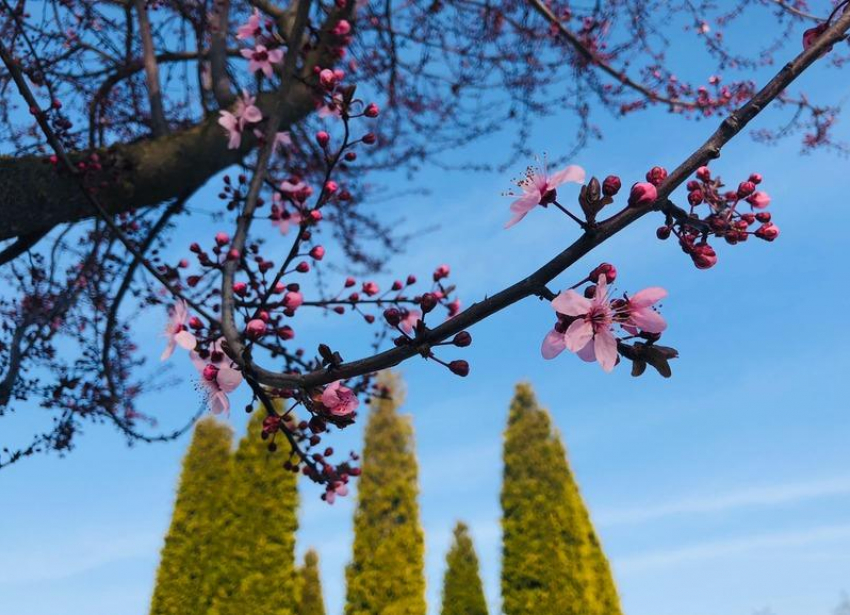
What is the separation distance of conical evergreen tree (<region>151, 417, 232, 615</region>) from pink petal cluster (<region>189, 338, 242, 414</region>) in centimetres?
793

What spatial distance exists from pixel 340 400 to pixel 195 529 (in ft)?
30.0

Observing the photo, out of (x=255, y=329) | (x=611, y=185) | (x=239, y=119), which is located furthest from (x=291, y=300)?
(x=239, y=119)

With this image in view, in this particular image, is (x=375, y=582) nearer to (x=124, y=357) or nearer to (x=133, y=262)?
(x=124, y=357)

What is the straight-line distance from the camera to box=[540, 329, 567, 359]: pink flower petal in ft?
4.92

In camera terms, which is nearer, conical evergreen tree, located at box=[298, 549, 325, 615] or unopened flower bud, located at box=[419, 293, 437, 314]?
unopened flower bud, located at box=[419, 293, 437, 314]

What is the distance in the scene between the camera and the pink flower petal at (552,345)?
150cm

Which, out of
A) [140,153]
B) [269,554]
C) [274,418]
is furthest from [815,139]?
[269,554]

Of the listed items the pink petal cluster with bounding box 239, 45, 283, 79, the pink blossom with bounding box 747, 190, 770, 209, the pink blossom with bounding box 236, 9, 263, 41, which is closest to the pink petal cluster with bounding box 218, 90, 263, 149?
the pink petal cluster with bounding box 239, 45, 283, 79

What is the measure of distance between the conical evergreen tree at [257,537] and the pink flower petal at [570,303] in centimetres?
827

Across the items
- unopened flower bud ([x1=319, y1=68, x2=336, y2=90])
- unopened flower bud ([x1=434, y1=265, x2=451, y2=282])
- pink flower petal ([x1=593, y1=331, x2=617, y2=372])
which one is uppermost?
unopened flower bud ([x1=319, y1=68, x2=336, y2=90])

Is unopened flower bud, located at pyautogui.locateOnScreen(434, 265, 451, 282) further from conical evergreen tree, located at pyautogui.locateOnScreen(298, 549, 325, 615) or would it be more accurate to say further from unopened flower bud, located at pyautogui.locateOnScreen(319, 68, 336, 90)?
conical evergreen tree, located at pyautogui.locateOnScreen(298, 549, 325, 615)

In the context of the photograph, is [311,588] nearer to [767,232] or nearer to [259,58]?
[259,58]

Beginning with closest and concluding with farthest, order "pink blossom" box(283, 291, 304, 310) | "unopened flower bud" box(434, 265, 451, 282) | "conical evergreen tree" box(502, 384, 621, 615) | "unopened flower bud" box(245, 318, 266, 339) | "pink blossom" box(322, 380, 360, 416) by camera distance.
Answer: "pink blossom" box(322, 380, 360, 416), "unopened flower bud" box(245, 318, 266, 339), "pink blossom" box(283, 291, 304, 310), "unopened flower bud" box(434, 265, 451, 282), "conical evergreen tree" box(502, 384, 621, 615)

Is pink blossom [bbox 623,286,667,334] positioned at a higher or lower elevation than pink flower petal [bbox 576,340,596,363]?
higher
